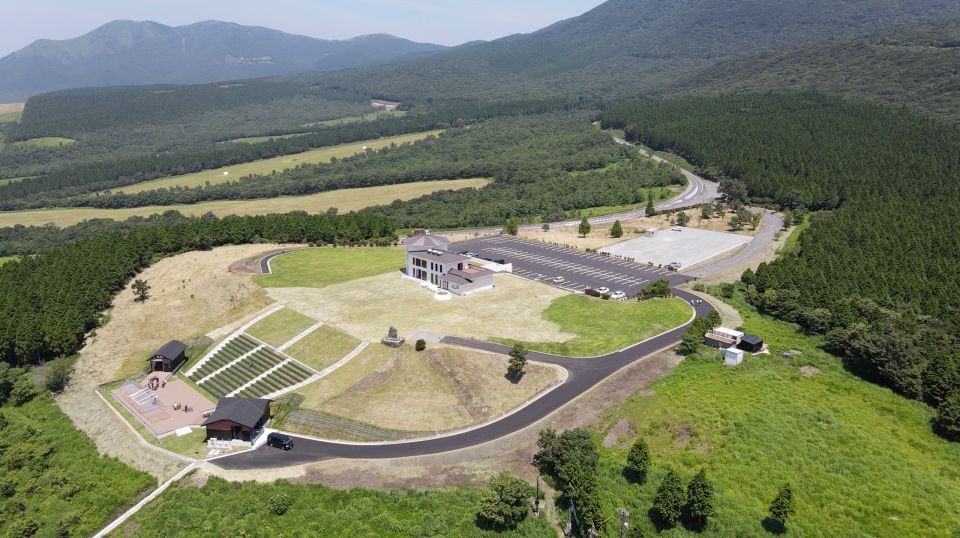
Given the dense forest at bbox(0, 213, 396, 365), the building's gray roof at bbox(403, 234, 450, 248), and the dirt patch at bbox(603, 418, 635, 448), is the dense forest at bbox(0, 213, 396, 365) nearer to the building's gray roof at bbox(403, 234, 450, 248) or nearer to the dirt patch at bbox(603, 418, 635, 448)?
the building's gray roof at bbox(403, 234, 450, 248)

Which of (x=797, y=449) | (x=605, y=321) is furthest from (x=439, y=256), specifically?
(x=797, y=449)

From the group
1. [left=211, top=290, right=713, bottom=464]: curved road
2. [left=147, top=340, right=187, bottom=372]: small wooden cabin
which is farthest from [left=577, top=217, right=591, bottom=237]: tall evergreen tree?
[left=147, top=340, right=187, bottom=372]: small wooden cabin

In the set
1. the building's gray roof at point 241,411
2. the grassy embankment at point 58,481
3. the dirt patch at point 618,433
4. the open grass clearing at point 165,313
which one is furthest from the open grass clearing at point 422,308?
the grassy embankment at point 58,481

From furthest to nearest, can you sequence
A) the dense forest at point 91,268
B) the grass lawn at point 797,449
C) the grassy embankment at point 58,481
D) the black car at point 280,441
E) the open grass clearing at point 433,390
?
the dense forest at point 91,268, the open grass clearing at point 433,390, the black car at point 280,441, the grassy embankment at point 58,481, the grass lawn at point 797,449

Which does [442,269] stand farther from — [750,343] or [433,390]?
[750,343]

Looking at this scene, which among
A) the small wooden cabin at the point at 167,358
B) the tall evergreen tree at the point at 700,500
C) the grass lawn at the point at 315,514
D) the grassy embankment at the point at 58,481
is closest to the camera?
the tall evergreen tree at the point at 700,500

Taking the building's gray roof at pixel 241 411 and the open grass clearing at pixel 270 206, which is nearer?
the building's gray roof at pixel 241 411

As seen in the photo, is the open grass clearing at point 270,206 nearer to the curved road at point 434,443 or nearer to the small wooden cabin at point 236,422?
the small wooden cabin at point 236,422

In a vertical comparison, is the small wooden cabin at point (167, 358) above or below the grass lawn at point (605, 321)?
below
